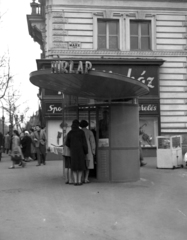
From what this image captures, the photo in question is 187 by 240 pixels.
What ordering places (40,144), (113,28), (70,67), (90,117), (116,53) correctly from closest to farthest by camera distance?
(70,67) → (90,117) → (40,144) → (116,53) → (113,28)

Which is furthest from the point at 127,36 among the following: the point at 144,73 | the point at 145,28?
the point at 144,73

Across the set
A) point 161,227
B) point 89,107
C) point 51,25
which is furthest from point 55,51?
point 161,227

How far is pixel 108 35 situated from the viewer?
21922 millimetres

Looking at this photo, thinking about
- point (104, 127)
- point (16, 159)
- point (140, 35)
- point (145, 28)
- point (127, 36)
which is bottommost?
point (16, 159)

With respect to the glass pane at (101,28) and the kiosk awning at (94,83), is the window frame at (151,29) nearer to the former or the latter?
the glass pane at (101,28)

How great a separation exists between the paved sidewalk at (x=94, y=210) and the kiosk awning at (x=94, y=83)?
2538mm

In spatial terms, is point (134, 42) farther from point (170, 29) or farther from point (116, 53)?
point (170, 29)

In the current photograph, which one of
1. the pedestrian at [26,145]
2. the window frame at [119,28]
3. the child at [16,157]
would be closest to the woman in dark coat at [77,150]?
the child at [16,157]

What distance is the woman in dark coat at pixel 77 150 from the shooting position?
34.9ft

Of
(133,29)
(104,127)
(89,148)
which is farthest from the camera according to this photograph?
(133,29)

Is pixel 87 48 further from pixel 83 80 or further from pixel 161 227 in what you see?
pixel 161 227

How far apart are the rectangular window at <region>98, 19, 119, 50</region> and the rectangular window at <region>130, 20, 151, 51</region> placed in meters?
0.88

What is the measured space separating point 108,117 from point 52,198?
10.7 ft

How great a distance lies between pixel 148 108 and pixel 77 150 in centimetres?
1097
